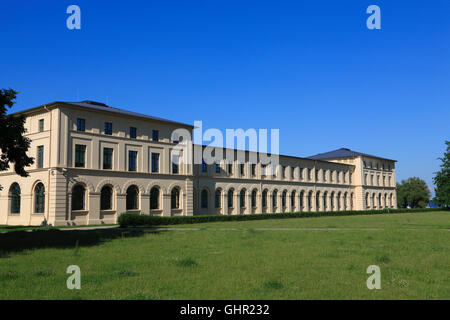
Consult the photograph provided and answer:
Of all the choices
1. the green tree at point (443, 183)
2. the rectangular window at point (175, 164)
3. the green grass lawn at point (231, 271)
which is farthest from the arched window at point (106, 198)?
the green tree at point (443, 183)

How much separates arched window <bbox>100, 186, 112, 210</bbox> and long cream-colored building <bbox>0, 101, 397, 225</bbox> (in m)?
0.10

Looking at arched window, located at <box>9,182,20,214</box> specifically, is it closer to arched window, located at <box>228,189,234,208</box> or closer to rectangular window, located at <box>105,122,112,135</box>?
rectangular window, located at <box>105,122,112,135</box>

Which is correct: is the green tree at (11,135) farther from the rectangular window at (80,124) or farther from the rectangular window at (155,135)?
the rectangular window at (155,135)

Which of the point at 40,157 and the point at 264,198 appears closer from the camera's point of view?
the point at 40,157

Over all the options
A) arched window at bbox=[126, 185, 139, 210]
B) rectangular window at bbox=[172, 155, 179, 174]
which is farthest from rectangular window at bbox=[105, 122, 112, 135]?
rectangular window at bbox=[172, 155, 179, 174]

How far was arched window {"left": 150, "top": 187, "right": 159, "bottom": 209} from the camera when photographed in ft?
141

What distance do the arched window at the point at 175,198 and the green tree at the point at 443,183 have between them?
204 feet

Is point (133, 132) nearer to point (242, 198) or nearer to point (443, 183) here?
point (242, 198)

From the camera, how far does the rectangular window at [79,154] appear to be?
3672 cm

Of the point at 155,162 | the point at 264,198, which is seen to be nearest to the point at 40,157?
the point at 155,162

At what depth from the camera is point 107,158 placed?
39125mm

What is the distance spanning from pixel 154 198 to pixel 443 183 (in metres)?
67.6
